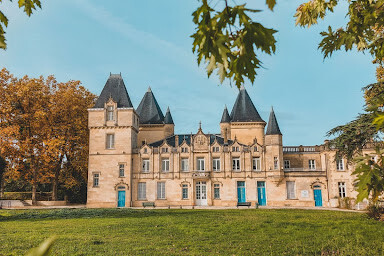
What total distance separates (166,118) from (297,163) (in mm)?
16465

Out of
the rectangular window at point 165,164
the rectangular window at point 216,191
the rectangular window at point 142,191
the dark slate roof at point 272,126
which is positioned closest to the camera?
the rectangular window at point 216,191

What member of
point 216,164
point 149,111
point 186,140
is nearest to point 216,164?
point 216,164

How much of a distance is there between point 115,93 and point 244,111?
14621mm

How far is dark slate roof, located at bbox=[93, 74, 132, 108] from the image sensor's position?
36.1 meters

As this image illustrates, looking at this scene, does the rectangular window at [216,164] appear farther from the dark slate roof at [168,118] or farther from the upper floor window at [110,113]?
the upper floor window at [110,113]

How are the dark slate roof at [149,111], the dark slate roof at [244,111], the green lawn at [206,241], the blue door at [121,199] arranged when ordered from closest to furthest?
the green lawn at [206,241]
the blue door at [121,199]
the dark slate roof at [244,111]
the dark slate roof at [149,111]

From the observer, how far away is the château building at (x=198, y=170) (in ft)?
109

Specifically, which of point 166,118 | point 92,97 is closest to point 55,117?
point 92,97

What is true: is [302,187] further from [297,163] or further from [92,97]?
[92,97]

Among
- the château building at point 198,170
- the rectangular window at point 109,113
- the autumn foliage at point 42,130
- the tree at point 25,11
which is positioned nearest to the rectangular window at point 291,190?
the château building at point 198,170

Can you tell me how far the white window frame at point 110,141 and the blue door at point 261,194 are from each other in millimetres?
14939

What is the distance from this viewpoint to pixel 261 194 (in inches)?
1319

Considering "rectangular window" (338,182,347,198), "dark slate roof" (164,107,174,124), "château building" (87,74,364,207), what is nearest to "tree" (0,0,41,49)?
"château building" (87,74,364,207)

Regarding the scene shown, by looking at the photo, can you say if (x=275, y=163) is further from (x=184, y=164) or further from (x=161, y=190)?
(x=161, y=190)
